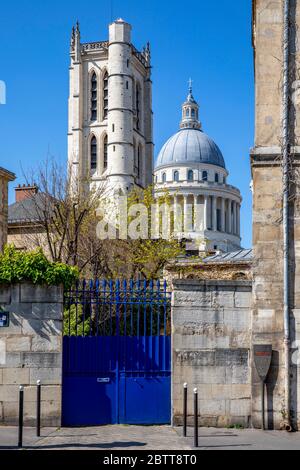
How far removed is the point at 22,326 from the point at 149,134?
91.8m

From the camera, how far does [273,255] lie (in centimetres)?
1478

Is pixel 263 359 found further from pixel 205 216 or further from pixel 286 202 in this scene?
pixel 205 216

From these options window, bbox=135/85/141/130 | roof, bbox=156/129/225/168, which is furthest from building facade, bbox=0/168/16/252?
roof, bbox=156/129/225/168

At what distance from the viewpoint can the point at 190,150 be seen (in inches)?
5143

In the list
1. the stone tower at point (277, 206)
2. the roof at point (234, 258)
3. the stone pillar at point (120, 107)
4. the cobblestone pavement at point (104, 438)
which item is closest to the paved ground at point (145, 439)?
the cobblestone pavement at point (104, 438)

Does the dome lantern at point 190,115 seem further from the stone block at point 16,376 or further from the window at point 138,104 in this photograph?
the stone block at point 16,376

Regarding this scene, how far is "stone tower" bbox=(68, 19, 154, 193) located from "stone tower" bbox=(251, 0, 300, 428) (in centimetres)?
7596

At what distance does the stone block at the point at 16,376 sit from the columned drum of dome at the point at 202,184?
10712 centimetres

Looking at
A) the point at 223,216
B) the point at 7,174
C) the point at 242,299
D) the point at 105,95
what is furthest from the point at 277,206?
the point at 223,216

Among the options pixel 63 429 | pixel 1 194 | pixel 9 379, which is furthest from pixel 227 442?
pixel 1 194

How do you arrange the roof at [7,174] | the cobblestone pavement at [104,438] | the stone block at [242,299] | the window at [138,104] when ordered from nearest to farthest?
1. the cobblestone pavement at [104,438]
2. the stone block at [242,299]
3. the roof at [7,174]
4. the window at [138,104]

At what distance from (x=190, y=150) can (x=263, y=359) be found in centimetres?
11756

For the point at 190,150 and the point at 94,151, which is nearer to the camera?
the point at 94,151

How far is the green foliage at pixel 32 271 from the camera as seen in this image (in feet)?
47.4
